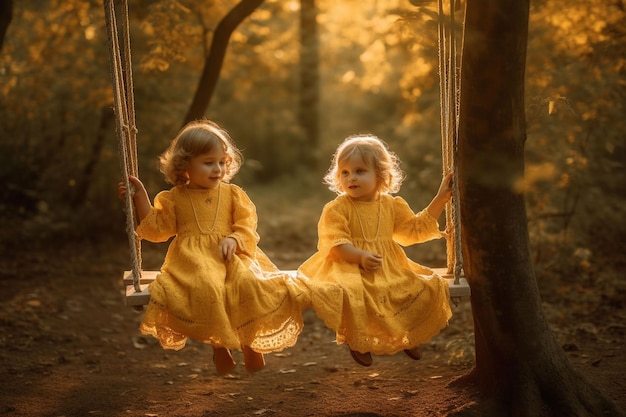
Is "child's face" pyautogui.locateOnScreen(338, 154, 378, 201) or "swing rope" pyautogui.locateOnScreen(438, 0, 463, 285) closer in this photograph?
"swing rope" pyautogui.locateOnScreen(438, 0, 463, 285)

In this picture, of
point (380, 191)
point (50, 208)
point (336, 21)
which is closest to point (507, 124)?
point (380, 191)

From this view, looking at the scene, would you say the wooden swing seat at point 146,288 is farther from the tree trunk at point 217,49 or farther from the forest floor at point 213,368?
the tree trunk at point 217,49

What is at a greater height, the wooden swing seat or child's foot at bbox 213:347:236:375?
the wooden swing seat

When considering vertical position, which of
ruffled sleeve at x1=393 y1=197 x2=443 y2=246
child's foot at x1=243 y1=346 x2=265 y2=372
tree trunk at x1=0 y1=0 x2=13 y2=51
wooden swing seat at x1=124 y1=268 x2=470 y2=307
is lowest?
child's foot at x1=243 y1=346 x2=265 y2=372

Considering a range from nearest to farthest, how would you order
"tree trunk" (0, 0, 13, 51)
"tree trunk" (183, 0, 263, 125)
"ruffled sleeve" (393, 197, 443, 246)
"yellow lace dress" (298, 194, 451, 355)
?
"yellow lace dress" (298, 194, 451, 355)
"ruffled sleeve" (393, 197, 443, 246)
"tree trunk" (183, 0, 263, 125)
"tree trunk" (0, 0, 13, 51)

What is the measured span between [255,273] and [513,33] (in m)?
1.51

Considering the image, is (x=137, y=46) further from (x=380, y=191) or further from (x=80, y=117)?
(x=380, y=191)

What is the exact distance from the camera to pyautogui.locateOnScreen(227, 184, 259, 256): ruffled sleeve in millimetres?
3186

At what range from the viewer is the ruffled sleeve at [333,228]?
319 centimetres

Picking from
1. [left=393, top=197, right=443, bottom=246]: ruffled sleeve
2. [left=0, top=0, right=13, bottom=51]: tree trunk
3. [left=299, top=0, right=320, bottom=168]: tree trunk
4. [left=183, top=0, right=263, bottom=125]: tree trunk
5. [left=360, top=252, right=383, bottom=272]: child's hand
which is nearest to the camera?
[left=360, top=252, right=383, bottom=272]: child's hand

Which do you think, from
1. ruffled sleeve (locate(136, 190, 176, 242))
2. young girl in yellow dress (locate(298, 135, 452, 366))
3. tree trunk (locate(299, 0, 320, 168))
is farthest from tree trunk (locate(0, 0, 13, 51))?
tree trunk (locate(299, 0, 320, 168))

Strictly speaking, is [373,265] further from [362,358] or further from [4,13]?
[4,13]

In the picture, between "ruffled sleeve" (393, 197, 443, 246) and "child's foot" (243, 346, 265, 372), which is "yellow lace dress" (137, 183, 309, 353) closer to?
"child's foot" (243, 346, 265, 372)

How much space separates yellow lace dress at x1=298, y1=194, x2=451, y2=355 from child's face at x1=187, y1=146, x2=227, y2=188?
1.79ft
